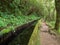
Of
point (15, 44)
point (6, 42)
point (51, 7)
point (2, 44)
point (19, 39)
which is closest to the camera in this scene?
point (2, 44)

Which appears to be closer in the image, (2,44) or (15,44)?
(2,44)

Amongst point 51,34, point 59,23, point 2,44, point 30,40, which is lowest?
→ point 51,34

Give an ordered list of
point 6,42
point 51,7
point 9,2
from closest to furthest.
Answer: point 6,42 < point 9,2 < point 51,7

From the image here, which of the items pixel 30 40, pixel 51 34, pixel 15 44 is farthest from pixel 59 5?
pixel 15 44

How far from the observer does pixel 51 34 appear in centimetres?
1302

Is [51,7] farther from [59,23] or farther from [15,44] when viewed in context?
[15,44]

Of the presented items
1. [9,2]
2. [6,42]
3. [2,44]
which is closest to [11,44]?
[6,42]

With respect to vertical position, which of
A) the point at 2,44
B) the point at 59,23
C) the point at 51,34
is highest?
the point at 2,44

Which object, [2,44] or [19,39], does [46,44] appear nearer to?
[19,39]

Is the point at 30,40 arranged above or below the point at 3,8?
below

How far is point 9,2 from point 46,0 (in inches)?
663

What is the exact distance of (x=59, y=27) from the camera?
1277cm

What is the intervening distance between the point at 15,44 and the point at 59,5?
25.8 feet

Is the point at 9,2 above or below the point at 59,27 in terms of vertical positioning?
above
